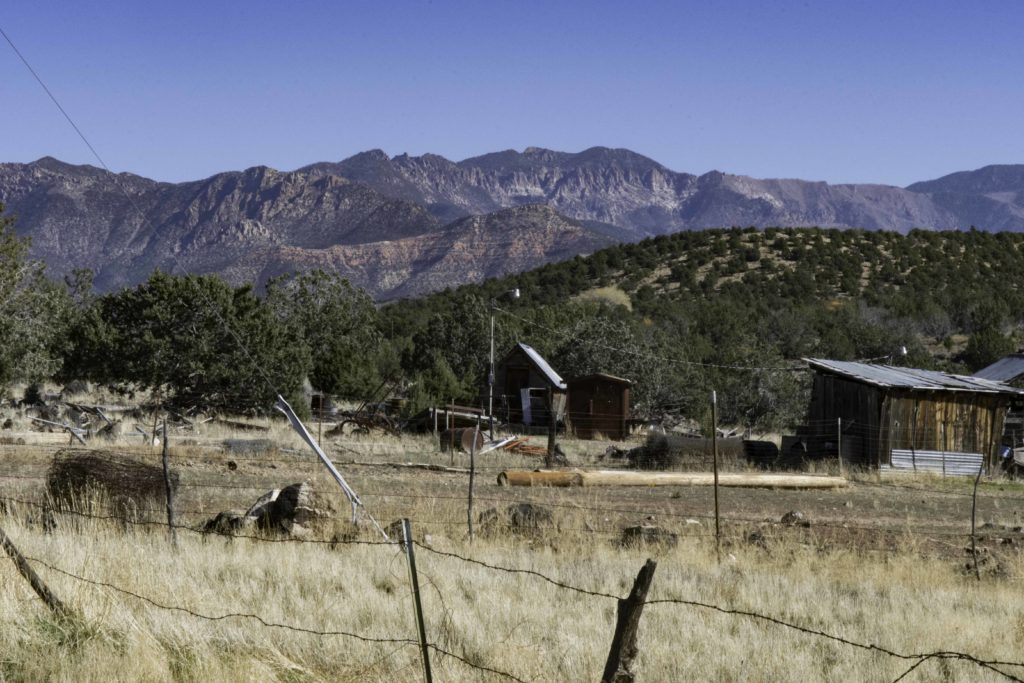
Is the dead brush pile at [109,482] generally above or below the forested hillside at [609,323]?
below

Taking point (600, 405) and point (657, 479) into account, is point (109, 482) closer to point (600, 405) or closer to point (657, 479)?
point (657, 479)

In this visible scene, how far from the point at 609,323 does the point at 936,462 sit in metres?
20.9

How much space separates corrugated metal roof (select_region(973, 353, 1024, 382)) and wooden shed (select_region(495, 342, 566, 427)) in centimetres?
1530

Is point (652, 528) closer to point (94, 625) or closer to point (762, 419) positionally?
point (94, 625)

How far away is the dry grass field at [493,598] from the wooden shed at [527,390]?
23.2 metres

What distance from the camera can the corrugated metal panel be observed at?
29.7 m

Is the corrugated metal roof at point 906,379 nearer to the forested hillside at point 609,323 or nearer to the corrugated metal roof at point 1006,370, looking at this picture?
the corrugated metal roof at point 1006,370

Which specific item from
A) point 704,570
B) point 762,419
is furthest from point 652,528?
point 762,419

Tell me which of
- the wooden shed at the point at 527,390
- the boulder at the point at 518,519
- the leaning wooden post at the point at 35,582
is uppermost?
the wooden shed at the point at 527,390

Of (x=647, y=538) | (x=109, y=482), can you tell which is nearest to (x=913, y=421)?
(x=647, y=538)

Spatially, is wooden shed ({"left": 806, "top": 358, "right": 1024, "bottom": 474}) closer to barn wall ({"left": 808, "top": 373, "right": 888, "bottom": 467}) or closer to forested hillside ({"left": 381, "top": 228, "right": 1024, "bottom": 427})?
barn wall ({"left": 808, "top": 373, "right": 888, "bottom": 467})

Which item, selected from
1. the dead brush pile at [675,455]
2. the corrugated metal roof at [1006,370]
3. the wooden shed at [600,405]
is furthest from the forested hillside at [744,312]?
the dead brush pile at [675,455]

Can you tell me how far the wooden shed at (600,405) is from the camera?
129ft

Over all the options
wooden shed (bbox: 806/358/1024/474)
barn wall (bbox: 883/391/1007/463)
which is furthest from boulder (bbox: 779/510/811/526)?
barn wall (bbox: 883/391/1007/463)
